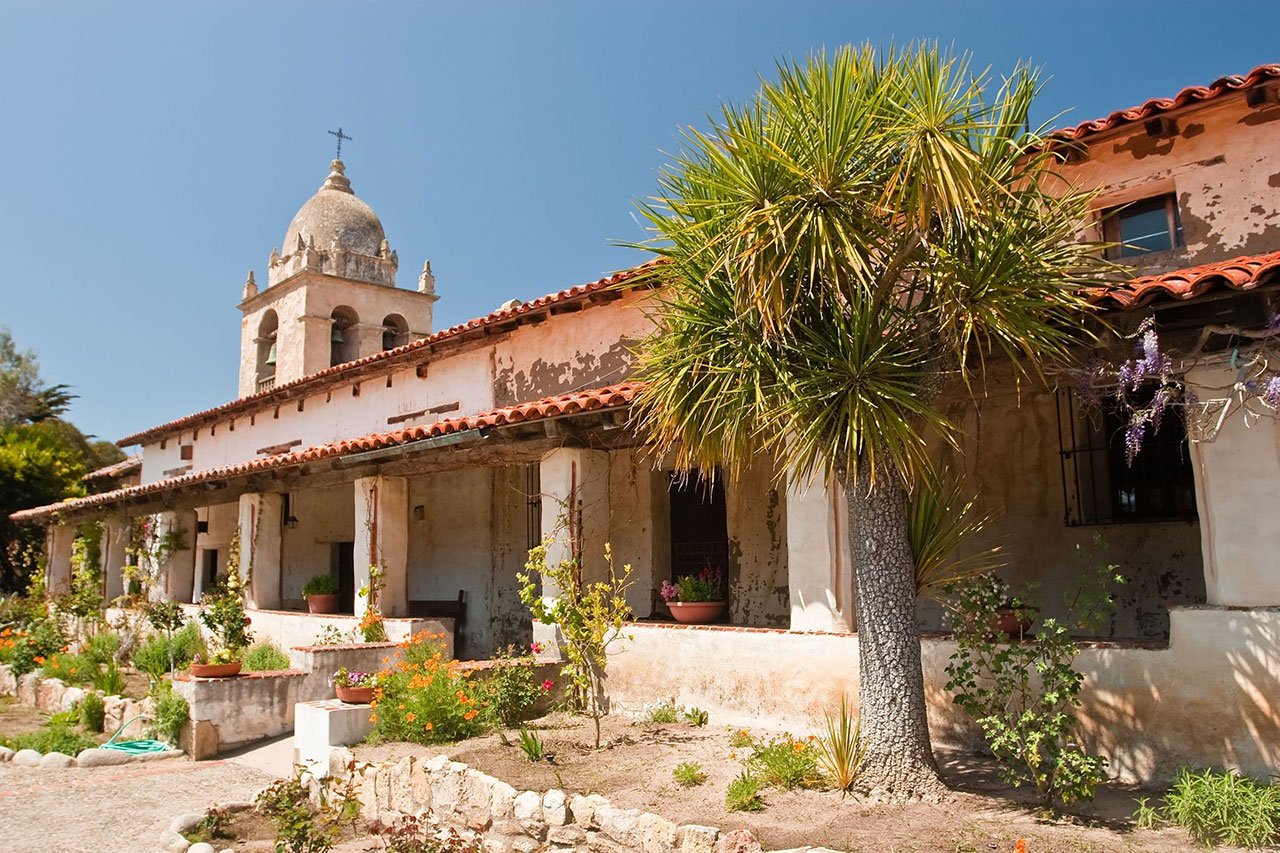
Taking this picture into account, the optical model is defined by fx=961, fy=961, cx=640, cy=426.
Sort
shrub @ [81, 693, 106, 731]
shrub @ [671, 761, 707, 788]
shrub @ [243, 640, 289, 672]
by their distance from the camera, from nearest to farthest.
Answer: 1. shrub @ [671, 761, 707, 788]
2. shrub @ [81, 693, 106, 731]
3. shrub @ [243, 640, 289, 672]

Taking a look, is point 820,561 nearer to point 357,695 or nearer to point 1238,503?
point 1238,503

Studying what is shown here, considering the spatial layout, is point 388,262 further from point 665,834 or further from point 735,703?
point 665,834

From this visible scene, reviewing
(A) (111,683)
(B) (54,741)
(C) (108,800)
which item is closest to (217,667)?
(C) (108,800)

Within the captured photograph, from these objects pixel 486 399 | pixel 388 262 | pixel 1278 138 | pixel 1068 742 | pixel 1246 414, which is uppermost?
pixel 388 262

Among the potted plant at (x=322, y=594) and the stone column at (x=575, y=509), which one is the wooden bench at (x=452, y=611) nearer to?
the potted plant at (x=322, y=594)

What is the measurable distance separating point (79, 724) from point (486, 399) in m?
7.25

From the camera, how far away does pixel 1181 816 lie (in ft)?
17.8

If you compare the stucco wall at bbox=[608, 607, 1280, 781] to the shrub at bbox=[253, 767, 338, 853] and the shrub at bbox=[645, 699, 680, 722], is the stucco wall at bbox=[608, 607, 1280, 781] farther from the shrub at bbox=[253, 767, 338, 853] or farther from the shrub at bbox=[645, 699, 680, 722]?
the shrub at bbox=[253, 767, 338, 853]

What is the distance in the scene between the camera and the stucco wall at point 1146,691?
5891 millimetres

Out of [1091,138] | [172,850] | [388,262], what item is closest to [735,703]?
[172,850]

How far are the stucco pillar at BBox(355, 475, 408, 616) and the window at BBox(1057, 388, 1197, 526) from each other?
8.05 meters

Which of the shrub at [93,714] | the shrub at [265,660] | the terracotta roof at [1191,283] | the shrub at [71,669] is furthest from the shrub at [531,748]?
the shrub at [71,669]

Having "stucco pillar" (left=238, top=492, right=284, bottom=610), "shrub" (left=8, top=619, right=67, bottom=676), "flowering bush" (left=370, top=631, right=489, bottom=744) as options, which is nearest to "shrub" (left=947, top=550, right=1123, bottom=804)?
"flowering bush" (left=370, top=631, right=489, bottom=744)

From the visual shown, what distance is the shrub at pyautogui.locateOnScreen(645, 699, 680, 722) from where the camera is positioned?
28.4ft
